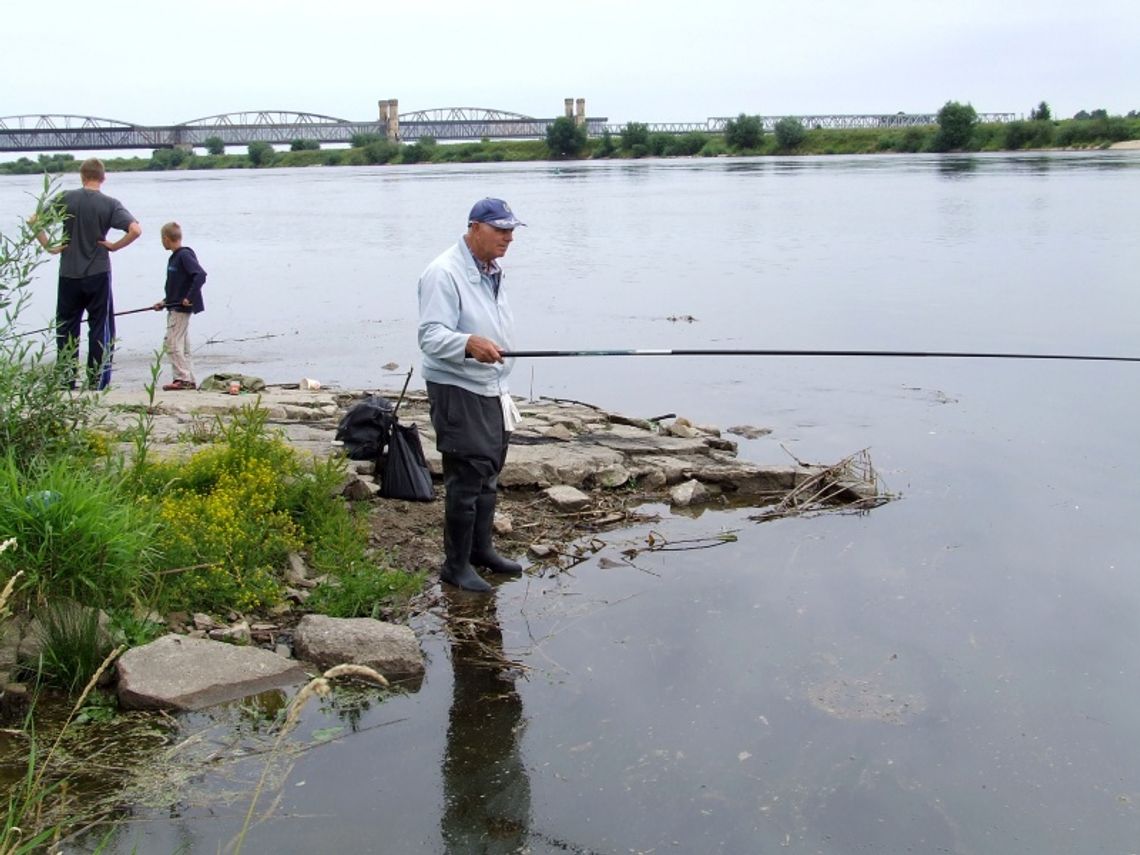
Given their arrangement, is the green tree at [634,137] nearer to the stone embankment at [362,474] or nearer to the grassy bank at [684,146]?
the grassy bank at [684,146]

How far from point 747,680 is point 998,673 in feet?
3.52

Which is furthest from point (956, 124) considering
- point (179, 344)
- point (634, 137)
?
point (179, 344)

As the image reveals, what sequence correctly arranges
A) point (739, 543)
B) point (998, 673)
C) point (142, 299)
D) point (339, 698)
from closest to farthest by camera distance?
point (339, 698) → point (998, 673) → point (739, 543) → point (142, 299)

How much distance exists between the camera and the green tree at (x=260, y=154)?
131125mm

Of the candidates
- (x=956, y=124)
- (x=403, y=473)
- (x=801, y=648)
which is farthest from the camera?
(x=956, y=124)

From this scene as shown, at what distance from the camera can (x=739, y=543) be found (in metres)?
7.01

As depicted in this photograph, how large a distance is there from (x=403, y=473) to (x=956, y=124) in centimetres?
9592

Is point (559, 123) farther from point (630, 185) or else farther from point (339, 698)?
point (339, 698)

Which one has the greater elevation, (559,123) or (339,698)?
(559,123)

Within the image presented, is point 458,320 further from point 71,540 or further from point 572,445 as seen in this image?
point 572,445

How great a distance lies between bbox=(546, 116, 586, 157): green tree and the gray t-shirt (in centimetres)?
11143

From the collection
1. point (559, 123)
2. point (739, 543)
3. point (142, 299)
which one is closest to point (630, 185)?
point (142, 299)

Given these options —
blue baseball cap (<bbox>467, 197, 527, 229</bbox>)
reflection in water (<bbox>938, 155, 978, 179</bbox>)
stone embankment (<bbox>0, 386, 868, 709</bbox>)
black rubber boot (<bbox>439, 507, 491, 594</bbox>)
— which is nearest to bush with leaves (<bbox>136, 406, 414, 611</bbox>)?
stone embankment (<bbox>0, 386, 868, 709</bbox>)

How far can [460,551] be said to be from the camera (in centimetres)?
607
